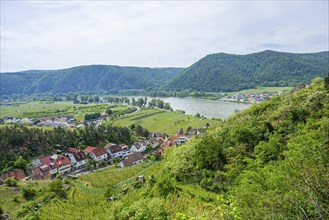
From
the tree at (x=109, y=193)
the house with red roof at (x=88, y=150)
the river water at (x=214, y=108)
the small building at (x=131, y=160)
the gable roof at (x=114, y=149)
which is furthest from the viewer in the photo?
the river water at (x=214, y=108)

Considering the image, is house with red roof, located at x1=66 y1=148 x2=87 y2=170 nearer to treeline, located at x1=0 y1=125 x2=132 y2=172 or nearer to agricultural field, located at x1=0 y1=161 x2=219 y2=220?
treeline, located at x1=0 y1=125 x2=132 y2=172

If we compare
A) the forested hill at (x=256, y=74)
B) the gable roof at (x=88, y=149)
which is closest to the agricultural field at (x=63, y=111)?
the gable roof at (x=88, y=149)

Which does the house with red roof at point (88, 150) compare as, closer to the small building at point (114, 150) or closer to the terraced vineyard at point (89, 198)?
the small building at point (114, 150)

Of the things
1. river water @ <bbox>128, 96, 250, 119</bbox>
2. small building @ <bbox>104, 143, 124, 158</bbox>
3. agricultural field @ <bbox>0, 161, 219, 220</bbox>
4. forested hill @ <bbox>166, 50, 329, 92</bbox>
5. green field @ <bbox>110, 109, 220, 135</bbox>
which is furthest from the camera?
forested hill @ <bbox>166, 50, 329, 92</bbox>

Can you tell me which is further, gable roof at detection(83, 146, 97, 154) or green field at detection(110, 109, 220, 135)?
green field at detection(110, 109, 220, 135)

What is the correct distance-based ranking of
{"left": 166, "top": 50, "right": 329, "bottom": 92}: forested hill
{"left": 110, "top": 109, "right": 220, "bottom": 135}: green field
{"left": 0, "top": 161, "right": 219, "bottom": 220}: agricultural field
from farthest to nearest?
{"left": 166, "top": 50, "right": 329, "bottom": 92}: forested hill
{"left": 110, "top": 109, "right": 220, "bottom": 135}: green field
{"left": 0, "top": 161, "right": 219, "bottom": 220}: agricultural field

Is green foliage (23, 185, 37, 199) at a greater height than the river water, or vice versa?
the river water

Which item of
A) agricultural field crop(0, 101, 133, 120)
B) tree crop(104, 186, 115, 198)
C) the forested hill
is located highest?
the forested hill

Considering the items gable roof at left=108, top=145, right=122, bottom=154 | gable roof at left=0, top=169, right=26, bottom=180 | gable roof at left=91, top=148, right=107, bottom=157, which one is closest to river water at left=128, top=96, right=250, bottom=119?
gable roof at left=108, top=145, right=122, bottom=154
